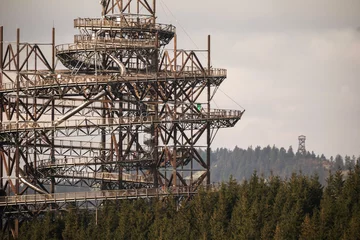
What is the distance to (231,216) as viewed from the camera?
12569 cm

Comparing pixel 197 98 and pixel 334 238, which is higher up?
pixel 197 98

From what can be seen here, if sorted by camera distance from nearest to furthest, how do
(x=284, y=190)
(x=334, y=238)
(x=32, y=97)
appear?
1. (x=334, y=238)
2. (x=284, y=190)
3. (x=32, y=97)

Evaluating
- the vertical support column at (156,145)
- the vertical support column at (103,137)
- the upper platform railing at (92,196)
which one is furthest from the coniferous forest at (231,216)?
the vertical support column at (103,137)

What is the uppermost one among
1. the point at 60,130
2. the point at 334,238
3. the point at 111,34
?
the point at 111,34

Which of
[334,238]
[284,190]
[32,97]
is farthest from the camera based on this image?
[32,97]

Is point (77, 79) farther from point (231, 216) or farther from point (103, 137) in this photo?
point (231, 216)

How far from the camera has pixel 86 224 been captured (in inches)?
5182

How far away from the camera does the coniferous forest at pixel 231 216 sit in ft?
388

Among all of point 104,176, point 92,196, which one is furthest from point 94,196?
point 104,176

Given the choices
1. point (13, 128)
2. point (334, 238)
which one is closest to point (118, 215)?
point (13, 128)

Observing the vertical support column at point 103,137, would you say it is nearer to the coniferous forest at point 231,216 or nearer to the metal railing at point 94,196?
the coniferous forest at point 231,216

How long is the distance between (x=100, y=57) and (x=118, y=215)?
20.0 m

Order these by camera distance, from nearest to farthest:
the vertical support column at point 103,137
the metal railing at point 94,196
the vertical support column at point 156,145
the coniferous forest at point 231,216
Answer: the coniferous forest at point 231,216 < the metal railing at point 94,196 < the vertical support column at point 103,137 < the vertical support column at point 156,145

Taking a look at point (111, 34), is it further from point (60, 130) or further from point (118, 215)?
point (118, 215)
